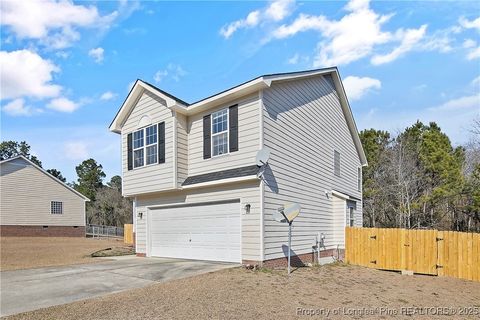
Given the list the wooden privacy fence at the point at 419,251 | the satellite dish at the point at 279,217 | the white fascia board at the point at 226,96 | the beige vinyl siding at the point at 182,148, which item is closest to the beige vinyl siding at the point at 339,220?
the wooden privacy fence at the point at 419,251

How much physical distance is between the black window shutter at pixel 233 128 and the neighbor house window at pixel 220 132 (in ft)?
0.84

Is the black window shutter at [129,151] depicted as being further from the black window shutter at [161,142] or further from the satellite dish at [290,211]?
the satellite dish at [290,211]

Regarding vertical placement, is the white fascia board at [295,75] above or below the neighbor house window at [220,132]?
above

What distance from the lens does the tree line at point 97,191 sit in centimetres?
5291

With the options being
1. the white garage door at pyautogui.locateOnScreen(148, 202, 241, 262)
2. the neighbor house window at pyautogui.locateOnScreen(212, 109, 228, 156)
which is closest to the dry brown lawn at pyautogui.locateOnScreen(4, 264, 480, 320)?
the white garage door at pyautogui.locateOnScreen(148, 202, 241, 262)

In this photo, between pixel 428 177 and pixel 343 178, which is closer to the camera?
pixel 343 178

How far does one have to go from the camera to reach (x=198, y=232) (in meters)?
13.4

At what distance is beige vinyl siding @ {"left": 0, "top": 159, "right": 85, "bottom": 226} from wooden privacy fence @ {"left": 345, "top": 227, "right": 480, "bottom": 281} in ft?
92.0

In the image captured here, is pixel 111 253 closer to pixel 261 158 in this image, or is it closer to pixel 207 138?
pixel 207 138

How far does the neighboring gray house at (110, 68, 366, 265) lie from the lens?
38.1 ft

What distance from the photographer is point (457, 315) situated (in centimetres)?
746

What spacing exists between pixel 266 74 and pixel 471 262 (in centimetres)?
941

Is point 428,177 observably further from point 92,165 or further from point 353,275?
point 92,165

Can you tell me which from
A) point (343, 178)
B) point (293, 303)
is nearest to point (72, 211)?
point (343, 178)
